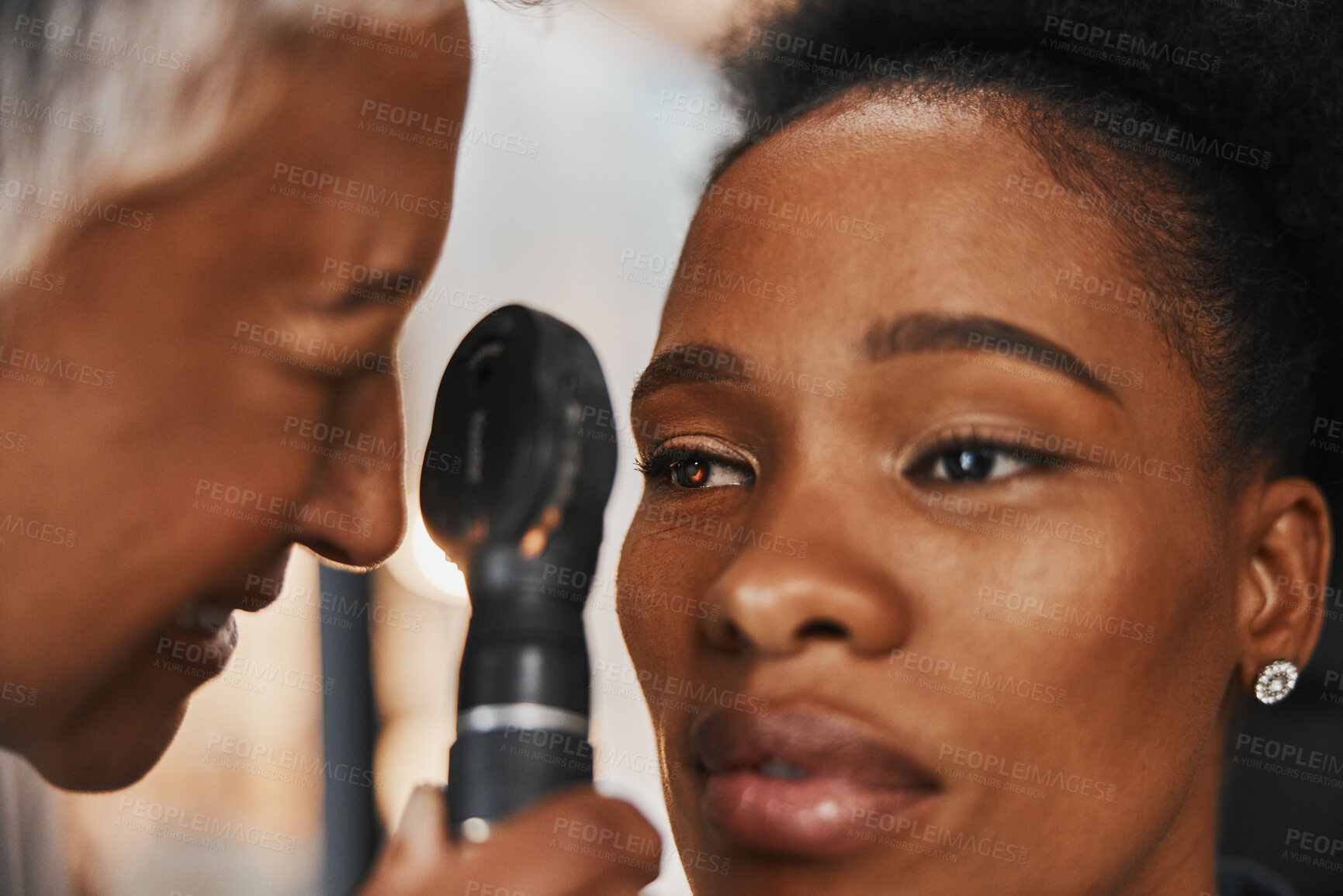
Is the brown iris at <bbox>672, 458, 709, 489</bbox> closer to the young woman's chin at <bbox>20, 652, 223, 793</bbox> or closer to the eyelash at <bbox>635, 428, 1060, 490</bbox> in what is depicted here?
the eyelash at <bbox>635, 428, 1060, 490</bbox>

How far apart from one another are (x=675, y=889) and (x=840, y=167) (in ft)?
2.76

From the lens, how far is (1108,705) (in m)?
0.60

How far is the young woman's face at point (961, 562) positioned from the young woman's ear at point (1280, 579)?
2 cm

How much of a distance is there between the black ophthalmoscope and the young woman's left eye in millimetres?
296

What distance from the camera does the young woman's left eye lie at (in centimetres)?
62

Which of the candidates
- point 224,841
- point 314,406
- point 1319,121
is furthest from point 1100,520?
point 224,841

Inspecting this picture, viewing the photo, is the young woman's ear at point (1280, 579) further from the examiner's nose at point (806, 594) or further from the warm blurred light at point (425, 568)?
the warm blurred light at point (425, 568)

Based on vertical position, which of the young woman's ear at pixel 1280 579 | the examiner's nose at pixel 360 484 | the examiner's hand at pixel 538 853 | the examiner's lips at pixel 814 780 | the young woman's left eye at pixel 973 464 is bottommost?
the examiner's hand at pixel 538 853

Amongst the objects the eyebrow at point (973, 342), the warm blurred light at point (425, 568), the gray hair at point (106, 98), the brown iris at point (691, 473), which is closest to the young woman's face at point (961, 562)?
the eyebrow at point (973, 342)

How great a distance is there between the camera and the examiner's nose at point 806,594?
0.58 metres

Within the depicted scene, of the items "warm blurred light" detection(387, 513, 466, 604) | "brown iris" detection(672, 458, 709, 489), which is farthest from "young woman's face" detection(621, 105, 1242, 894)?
"warm blurred light" detection(387, 513, 466, 604)

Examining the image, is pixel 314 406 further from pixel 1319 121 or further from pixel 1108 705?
pixel 1319 121

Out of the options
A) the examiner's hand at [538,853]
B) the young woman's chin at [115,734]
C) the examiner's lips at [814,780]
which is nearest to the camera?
the examiner's lips at [814,780]

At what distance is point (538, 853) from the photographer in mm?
730
